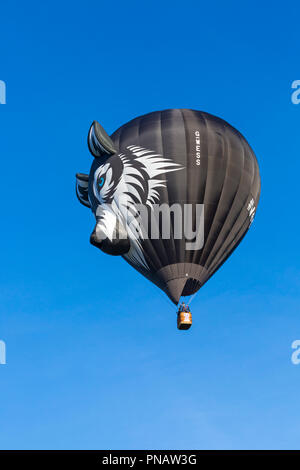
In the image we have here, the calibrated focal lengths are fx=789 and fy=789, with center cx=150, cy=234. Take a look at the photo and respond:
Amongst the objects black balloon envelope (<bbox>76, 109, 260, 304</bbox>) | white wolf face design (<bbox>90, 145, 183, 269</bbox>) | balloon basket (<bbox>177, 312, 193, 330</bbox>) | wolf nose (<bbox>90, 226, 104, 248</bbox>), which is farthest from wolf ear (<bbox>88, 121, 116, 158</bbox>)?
balloon basket (<bbox>177, 312, 193, 330</bbox>)

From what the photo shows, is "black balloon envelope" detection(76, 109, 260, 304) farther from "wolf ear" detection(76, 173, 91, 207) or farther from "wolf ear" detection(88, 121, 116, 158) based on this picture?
"wolf ear" detection(76, 173, 91, 207)

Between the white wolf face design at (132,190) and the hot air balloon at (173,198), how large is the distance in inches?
1.3

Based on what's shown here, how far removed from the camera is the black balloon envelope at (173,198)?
26.0 metres

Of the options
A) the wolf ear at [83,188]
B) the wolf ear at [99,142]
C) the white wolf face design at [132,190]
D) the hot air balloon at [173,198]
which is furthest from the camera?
the wolf ear at [83,188]

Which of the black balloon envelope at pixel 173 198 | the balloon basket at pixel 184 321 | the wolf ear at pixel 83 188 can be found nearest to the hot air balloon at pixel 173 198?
the black balloon envelope at pixel 173 198

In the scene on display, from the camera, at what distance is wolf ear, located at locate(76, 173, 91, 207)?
29.4 metres

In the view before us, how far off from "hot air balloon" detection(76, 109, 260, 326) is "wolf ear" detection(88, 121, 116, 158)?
39 millimetres

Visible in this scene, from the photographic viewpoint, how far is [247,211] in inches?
1080

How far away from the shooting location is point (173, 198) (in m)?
26.0

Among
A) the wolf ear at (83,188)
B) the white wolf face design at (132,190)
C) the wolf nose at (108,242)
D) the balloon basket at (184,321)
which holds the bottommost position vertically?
the balloon basket at (184,321)

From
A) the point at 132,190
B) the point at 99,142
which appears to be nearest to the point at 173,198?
the point at 132,190

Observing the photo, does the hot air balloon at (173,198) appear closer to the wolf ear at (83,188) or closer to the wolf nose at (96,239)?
the wolf nose at (96,239)

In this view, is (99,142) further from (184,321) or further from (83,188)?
(184,321)

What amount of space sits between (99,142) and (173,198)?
3507mm
